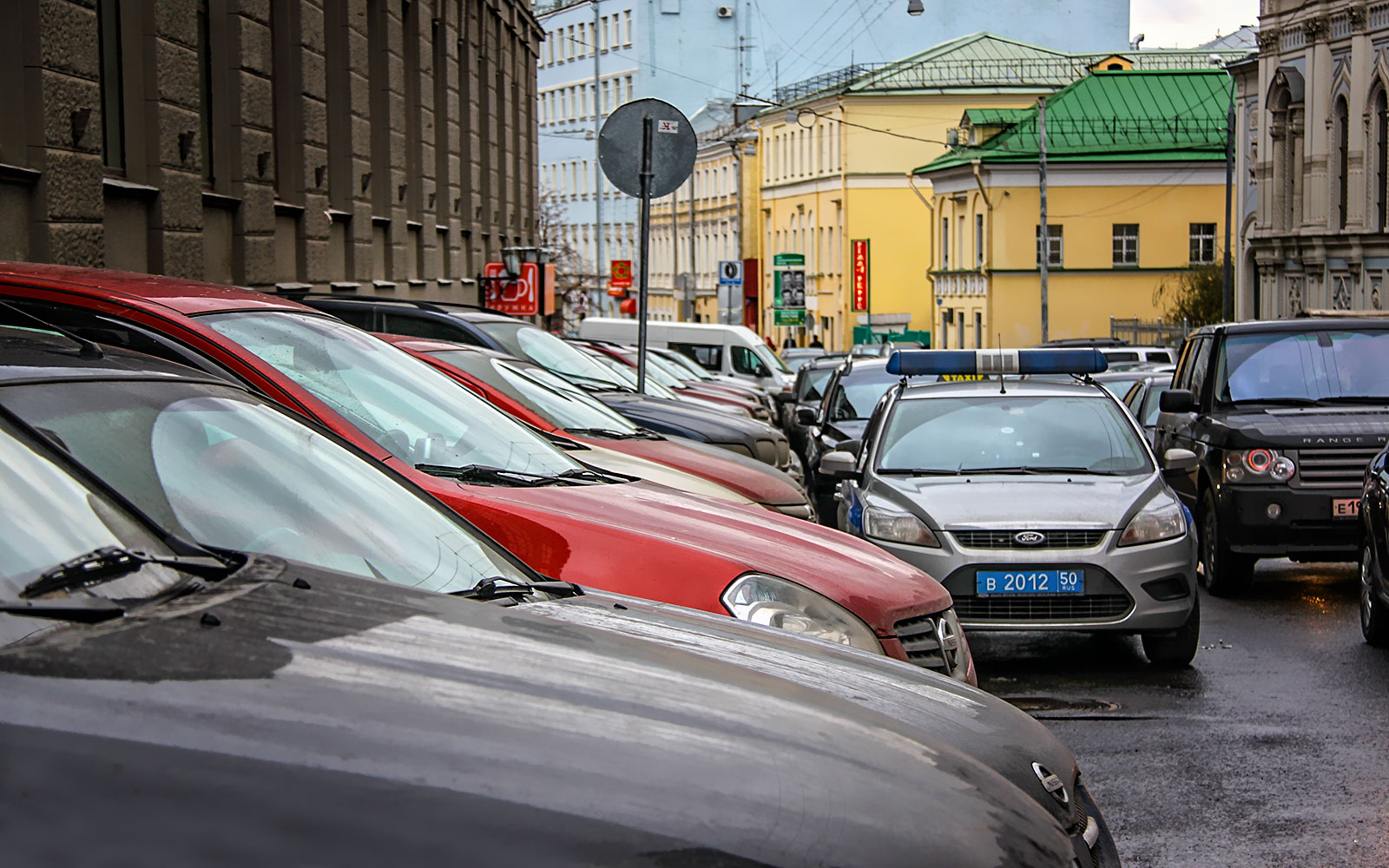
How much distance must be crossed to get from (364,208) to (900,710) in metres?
19.9

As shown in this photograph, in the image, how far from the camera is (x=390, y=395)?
6.41m

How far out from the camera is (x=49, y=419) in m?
3.07

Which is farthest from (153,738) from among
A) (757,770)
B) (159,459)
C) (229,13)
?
(229,13)

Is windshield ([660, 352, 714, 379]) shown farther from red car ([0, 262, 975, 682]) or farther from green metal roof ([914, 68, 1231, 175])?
green metal roof ([914, 68, 1231, 175])

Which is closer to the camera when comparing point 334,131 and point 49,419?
point 49,419

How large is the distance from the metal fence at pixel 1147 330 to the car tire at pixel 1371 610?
4575 centimetres

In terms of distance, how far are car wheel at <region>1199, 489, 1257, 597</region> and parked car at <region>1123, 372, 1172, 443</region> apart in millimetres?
5097

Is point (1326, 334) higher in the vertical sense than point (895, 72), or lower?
lower

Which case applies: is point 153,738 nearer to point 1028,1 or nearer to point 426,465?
point 426,465

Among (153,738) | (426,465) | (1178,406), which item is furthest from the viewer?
(1178,406)

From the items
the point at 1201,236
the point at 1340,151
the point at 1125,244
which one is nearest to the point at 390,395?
the point at 1340,151

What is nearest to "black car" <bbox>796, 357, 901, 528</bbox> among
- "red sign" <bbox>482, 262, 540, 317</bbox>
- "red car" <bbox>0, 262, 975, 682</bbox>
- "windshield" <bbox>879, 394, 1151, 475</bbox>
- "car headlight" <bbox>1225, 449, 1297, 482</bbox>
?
"car headlight" <bbox>1225, 449, 1297, 482</bbox>

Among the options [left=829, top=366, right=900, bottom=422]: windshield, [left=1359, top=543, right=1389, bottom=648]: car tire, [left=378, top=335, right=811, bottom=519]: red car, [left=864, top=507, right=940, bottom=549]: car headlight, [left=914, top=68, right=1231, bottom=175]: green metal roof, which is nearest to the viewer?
[left=864, top=507, right=940, bottom=549]: car headlight

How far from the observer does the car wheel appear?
12250mm
